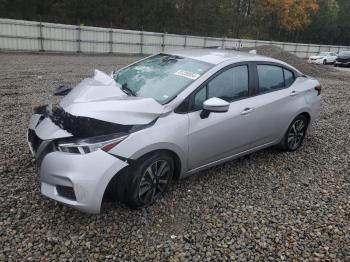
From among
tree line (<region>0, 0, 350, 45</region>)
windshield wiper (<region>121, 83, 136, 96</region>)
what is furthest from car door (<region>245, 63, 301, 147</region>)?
tree line (<region>0, 0, 350, 45</region>)

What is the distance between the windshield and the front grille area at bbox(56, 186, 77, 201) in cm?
134

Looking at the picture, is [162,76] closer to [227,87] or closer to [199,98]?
[199,98]

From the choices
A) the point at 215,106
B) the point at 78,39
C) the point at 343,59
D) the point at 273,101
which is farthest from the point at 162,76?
the point at 343,59

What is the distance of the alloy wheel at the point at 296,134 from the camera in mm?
5469

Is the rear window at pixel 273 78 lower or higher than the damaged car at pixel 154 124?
higher

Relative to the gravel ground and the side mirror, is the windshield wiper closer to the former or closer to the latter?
the side mirror

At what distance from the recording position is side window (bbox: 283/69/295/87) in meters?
5.29

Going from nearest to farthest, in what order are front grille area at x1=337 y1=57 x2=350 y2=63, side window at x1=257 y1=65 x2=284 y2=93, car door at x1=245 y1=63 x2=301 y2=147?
1. car door at x1=245 y1=63 x2=301 y2=147
2. side window at x1=257 y1=65 x2=284 y2=93
3. front grille area at x1=337 y1=57 x2=350 y2=63

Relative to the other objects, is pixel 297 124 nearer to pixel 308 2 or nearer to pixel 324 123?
pixel 324 123

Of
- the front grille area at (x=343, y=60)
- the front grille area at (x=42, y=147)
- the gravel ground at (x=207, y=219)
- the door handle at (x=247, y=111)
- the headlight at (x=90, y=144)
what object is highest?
the door handle at (x=247, y=111)

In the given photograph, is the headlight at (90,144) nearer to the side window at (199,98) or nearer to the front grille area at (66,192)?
the front grille area at (66,192)

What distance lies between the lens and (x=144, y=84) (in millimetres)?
4230

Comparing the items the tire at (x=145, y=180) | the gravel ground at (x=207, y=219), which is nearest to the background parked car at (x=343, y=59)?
the gravel ground at (x=207, y=219)

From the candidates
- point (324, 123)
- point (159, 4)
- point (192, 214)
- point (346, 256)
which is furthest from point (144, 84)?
point (159, 4)
